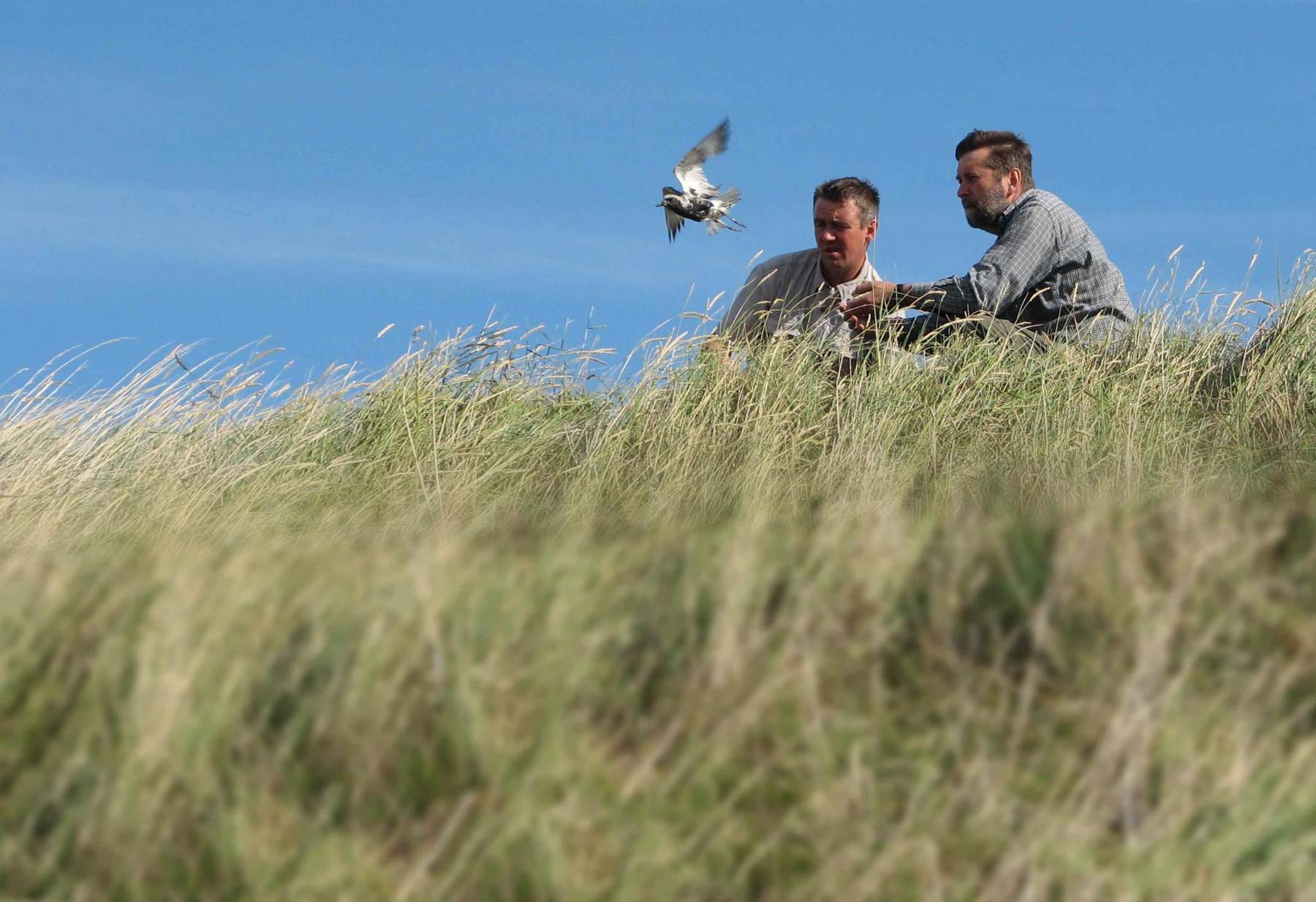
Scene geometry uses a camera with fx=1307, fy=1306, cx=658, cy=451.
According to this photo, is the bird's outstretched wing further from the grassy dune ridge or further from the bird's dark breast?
the grassy dune ridge

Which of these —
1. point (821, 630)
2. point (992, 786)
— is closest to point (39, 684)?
point (821, 630)

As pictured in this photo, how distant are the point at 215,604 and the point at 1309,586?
1694mm

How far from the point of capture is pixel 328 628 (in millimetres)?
1993

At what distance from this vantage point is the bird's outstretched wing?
27.6 feet

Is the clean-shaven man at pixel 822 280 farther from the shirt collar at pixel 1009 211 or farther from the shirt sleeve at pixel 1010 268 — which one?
the shirt collar at pixel 1009 211

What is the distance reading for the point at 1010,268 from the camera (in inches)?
216

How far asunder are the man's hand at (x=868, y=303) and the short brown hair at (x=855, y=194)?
0.35 meters

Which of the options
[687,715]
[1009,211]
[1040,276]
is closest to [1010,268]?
[1040,276]

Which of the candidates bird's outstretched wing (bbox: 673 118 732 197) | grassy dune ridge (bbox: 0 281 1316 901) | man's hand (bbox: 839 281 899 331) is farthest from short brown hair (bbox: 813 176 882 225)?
grassy dune ridge (bbox: 0 281 1316 901)

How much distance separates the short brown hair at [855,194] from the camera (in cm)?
588

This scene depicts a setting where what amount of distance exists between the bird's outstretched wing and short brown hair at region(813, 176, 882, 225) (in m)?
2.45

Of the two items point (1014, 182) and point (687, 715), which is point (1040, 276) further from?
point (687, 715)

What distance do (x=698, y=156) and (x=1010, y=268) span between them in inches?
134

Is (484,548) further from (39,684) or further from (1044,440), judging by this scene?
(1044,440)
